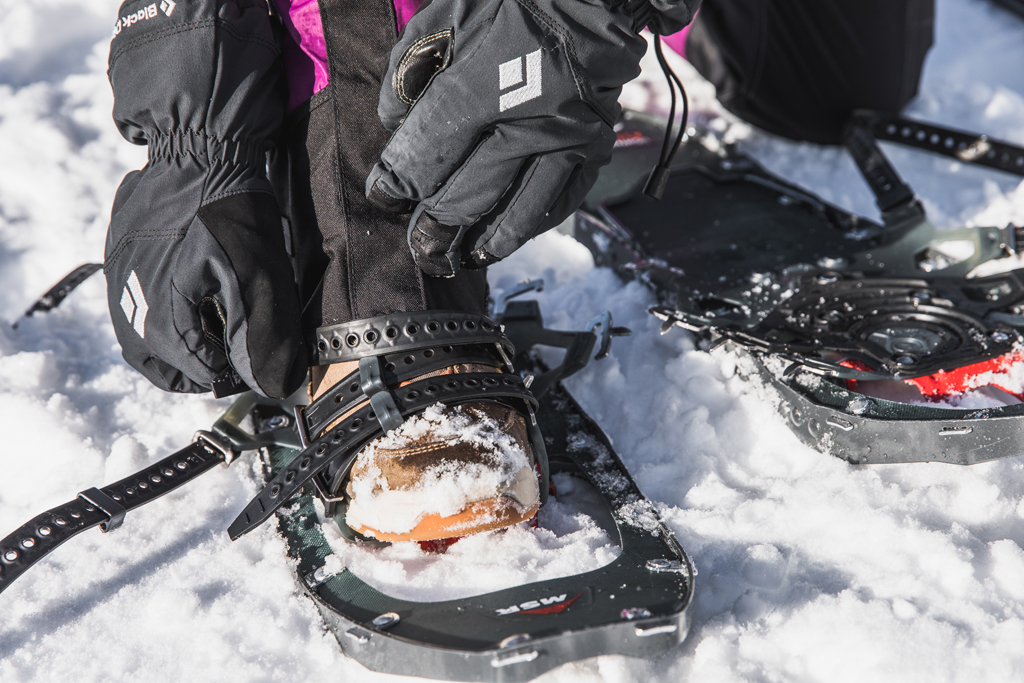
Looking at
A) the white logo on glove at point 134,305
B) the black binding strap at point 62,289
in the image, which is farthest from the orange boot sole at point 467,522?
the black binding strap at point 62,289

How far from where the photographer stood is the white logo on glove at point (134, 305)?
1.20m

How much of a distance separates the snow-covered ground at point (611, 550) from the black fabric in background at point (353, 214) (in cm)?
38

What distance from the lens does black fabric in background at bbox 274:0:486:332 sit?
116cm

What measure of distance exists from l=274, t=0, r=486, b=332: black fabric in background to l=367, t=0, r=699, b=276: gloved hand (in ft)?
0.13

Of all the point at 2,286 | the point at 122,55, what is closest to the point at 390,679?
the point at 122,55

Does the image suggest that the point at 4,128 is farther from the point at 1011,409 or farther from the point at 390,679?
the point at 1011,409

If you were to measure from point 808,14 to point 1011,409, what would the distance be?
1.67 meters

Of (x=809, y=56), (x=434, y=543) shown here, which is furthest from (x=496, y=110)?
(x=809, y=56)

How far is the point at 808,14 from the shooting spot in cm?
245

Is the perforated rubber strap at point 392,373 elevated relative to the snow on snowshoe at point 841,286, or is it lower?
elevated

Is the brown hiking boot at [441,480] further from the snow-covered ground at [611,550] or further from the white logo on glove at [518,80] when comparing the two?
the white logo on glove at [518,80]

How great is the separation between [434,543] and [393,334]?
12.7 inches

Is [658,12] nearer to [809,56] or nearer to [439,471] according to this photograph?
[439,471]

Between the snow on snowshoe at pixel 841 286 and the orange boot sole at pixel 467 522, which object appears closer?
the orange boot sole at pixel 467 522
